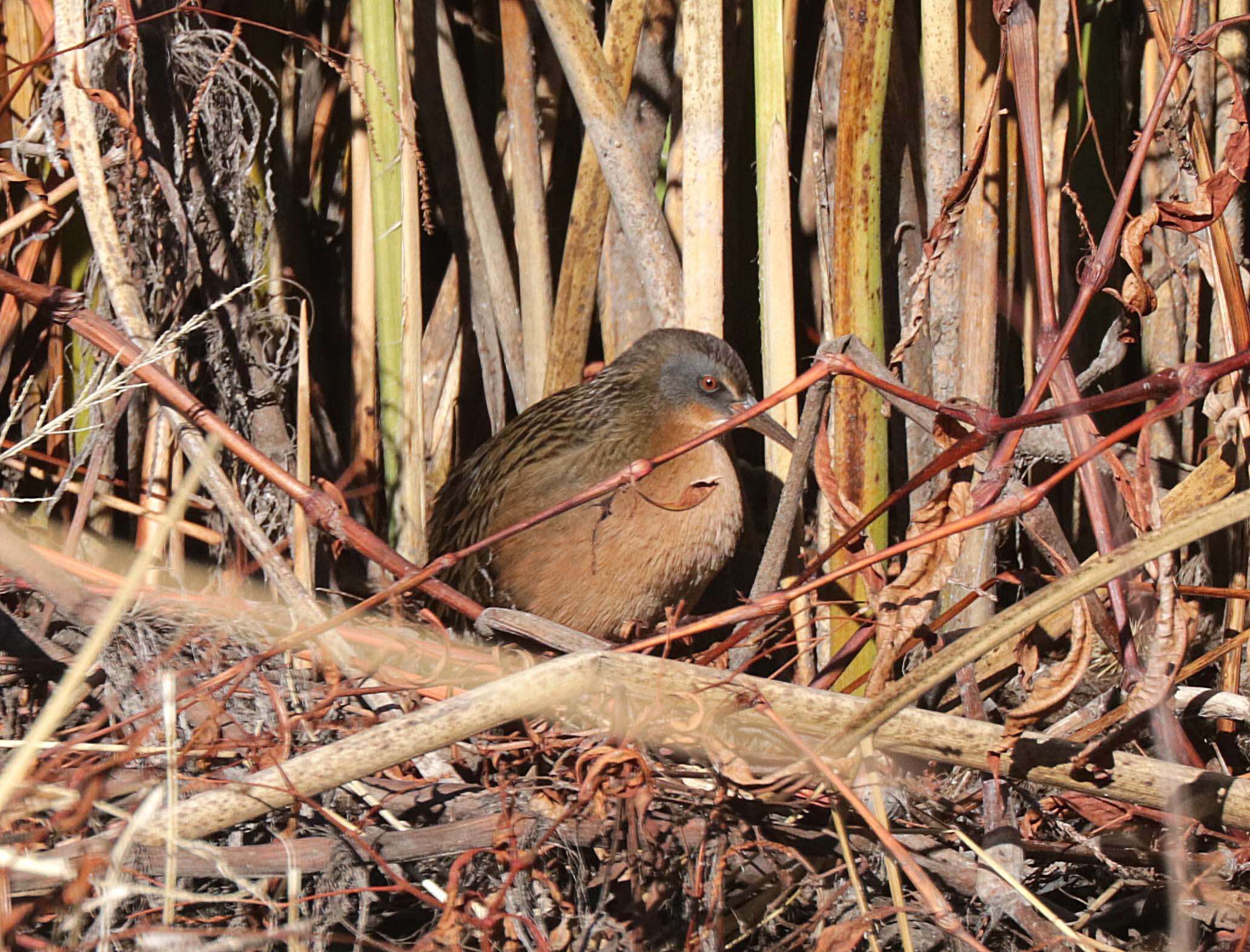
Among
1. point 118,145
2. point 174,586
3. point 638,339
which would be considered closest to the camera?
point 118,145

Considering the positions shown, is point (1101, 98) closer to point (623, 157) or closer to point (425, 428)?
point (623, 157)

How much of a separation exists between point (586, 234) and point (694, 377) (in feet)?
1.27

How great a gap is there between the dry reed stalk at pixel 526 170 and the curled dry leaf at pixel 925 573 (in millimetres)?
1361

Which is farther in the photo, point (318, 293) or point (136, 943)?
point (318, 293)

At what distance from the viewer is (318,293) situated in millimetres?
2932

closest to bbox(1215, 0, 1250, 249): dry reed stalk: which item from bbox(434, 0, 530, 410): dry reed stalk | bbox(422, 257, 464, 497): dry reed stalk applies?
bbox(434, 0, 530, 410): dry reed stalk

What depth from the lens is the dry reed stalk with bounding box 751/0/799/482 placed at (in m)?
2.35

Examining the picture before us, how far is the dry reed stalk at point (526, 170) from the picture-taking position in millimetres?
2688

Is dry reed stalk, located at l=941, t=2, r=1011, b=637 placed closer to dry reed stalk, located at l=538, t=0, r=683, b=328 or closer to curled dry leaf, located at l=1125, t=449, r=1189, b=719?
dry reed stalk, located at l=538, t=0, r=683, b=328

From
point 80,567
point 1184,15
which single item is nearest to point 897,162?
point 1184,15

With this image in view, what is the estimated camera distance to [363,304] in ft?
8.80

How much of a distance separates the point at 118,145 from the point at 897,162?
1.45m

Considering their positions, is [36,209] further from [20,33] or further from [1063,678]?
[1063,678]

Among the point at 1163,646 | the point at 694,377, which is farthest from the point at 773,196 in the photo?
the point at 1163,646
